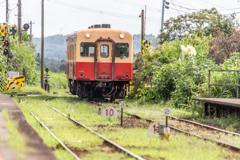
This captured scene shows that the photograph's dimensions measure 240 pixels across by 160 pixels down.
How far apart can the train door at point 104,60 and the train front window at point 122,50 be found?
0.30m

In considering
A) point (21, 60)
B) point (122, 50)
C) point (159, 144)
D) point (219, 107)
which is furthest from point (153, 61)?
point (21, 60)

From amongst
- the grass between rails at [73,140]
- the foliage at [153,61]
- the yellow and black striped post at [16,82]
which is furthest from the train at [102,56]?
the yellow and black striped post at [16,82]

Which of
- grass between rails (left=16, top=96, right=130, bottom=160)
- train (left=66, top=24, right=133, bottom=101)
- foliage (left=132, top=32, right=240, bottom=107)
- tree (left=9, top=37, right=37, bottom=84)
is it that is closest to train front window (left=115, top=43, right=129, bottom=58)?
train (left=66, top=24, right=133, bottom=101)

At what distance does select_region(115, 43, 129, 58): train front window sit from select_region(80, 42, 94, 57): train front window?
1159 millimetres

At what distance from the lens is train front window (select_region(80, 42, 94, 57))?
18.3 meters

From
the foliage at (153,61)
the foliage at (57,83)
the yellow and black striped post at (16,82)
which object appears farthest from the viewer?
the foliage at (57,83)

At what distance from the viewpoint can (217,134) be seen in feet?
32.1

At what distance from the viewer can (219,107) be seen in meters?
12.9

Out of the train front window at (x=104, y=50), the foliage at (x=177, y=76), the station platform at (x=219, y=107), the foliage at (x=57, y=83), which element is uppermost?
the train front window at (x=104, y=50)

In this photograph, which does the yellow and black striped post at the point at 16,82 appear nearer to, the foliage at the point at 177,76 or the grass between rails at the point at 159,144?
the foliage at the point at 177,76

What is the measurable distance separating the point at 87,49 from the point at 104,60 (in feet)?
3.05

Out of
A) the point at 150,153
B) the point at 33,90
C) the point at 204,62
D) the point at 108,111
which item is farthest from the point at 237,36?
the point at 33,90

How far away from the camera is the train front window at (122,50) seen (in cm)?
1852

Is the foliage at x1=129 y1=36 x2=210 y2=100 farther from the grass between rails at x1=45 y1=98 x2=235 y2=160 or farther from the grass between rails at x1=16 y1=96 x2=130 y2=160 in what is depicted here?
the grass between rails at x1=45 y1=98 x2=235 y2=160
